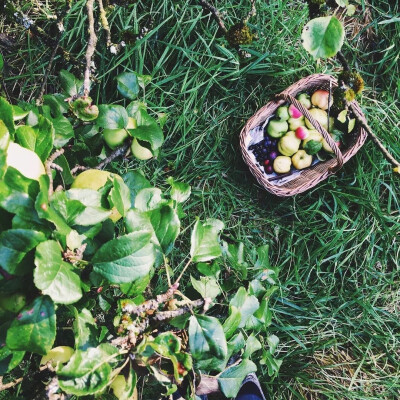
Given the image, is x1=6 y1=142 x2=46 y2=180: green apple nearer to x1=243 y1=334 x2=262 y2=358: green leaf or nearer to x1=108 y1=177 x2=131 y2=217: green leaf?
x1=108 y1=177 x2=131 y2=217: green leaf

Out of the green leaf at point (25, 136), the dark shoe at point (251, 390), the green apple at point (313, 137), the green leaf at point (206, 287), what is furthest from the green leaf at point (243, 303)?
the green apple at point (313, 137)

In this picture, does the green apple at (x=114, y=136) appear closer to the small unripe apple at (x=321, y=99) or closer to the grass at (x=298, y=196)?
the grass at (x=298, y=196)

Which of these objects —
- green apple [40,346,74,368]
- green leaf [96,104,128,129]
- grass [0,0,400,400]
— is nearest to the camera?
green apple [40,346,74,368]

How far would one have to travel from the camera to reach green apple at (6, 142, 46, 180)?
0.65 m

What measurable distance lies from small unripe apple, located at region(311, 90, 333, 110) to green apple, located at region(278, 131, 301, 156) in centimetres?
15

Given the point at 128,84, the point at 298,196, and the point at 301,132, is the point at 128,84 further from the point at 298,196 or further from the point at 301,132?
the point at 298,196

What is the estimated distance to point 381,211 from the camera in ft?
5.94

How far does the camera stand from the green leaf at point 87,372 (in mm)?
633

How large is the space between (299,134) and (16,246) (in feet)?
4.50

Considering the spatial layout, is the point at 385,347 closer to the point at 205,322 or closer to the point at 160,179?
the point at 160,179

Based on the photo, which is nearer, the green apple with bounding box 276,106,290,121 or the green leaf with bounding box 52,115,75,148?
the green leaf with bounding box 52,115,75,148

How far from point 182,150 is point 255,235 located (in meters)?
0.45

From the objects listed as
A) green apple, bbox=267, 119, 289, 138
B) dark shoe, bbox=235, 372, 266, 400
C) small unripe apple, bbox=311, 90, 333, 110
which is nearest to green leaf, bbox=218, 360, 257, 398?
dark shoe, bbox=235, 372, 266, 400

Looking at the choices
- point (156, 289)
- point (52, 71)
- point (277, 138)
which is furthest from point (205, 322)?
point (52, 71)
